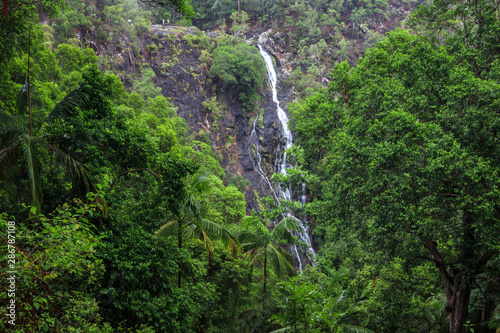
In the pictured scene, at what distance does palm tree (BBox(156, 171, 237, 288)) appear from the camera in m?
8.77

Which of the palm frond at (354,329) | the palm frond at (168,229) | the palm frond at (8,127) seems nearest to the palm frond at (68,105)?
the palm frond at (8,127)

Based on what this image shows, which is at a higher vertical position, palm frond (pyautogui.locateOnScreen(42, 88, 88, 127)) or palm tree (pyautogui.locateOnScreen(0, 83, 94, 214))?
palm frond (pyautogui.locateOnScreen(42, 88, 88, 127))

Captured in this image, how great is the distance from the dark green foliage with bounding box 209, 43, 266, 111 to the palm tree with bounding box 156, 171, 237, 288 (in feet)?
80.1

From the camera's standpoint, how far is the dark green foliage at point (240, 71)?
32.6 meters

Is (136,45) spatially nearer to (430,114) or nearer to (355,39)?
(430,114)

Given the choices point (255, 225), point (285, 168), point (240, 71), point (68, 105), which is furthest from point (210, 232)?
point (240, 71)

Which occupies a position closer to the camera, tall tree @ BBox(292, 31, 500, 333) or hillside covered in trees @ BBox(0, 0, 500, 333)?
hillside covered in trees @ BBox(0, 0, 500, 333)

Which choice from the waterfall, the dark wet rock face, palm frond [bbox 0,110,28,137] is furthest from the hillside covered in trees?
the dark wet rock face

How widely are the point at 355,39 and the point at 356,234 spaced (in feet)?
155

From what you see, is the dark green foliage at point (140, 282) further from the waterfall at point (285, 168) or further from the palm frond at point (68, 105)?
the waterfall at point (285, 168)

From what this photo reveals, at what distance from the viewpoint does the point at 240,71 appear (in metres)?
32.9

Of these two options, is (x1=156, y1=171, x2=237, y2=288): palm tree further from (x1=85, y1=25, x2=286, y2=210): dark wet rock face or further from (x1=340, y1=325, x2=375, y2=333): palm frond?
(x1=85, y1=25, x2=286, y2=210): dark wet rock face

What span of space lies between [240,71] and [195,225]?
25982 mm

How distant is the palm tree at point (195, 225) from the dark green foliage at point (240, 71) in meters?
24.4
